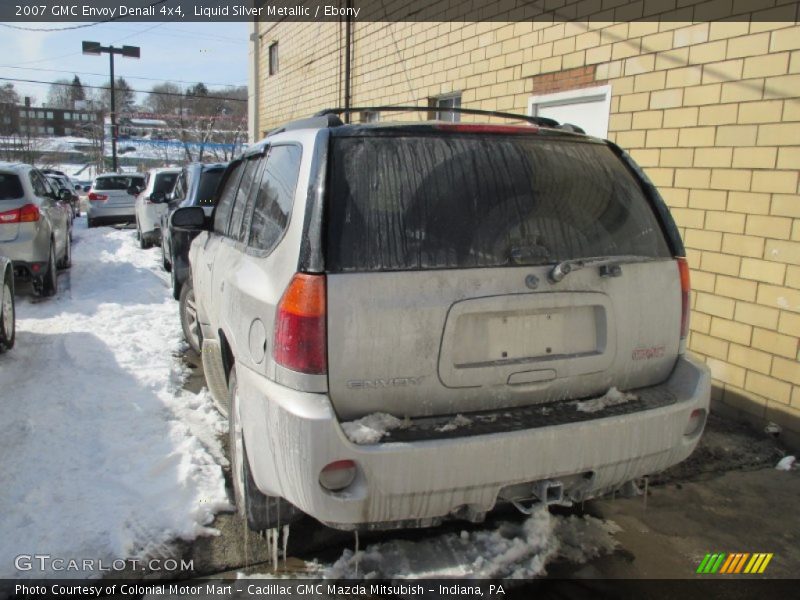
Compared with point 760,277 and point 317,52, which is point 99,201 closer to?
point 317,52

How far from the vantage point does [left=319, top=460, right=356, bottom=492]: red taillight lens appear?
7.52 feet

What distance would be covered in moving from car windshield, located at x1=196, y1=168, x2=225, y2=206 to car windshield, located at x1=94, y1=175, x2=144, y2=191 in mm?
12230

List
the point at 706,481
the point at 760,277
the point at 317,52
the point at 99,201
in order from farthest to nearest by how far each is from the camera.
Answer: the point at 99,201 < the point at 317,52 < the point at 760,277 < the point at 706,481

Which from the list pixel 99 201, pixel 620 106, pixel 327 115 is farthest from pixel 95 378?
pixel 99 201

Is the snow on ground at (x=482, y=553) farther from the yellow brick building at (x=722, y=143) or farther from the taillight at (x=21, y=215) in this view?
the taillight at (x=21, y=215)

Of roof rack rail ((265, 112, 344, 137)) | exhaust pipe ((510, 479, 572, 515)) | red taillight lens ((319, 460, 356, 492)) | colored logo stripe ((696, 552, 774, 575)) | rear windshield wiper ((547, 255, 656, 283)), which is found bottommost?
colored logo stripe ((696, 552, 774, 575))

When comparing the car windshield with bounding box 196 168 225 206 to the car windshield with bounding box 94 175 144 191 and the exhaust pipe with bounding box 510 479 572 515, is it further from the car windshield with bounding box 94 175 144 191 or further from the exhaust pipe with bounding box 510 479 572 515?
the car windshield with bounding box 94 175 144 191

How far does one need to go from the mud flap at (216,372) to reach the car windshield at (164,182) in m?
10.3

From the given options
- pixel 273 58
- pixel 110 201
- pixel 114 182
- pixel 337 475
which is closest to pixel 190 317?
pixel 337 475

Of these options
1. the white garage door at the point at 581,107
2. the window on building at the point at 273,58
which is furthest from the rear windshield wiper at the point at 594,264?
the window on building at the point at 273,58

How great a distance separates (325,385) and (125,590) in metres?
1.39

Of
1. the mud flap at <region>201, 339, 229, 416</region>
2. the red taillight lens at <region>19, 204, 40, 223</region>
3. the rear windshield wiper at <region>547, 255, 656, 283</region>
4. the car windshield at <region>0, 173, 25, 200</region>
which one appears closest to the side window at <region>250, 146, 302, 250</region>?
the mud flap at <region>201, 339, 229, 416</region>

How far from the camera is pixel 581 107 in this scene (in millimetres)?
6523

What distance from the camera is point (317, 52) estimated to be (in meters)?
13.6
